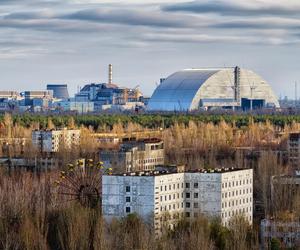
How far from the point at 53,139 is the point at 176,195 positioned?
26764 mm

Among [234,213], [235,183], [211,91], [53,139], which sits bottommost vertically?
[234,213]

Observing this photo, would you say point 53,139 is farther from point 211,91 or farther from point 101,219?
point 211,91

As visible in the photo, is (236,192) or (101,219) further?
(236,192)

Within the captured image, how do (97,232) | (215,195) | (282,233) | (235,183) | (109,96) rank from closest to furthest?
1. (97,232)
2. (282,233)
3. (215,195)
4. (235,183)
5. (109,96)

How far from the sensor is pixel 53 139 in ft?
179

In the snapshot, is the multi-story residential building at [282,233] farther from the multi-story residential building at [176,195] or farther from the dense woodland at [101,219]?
the multi-story residential building at [176,195]

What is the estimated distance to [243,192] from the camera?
29.4m

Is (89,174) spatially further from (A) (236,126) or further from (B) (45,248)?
(A) (236,126)

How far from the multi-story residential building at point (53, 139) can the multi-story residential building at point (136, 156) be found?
265 inches

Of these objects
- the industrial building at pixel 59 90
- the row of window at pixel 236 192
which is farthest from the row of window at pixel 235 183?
the industrial building at pixel 59 90

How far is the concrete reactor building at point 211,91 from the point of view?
4058 inches

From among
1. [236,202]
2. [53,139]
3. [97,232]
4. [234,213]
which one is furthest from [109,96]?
[97,232]

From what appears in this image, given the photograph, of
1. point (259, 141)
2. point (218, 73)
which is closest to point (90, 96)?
point (218, 73)

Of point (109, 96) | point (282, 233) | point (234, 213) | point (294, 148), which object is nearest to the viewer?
point (282, 233)
